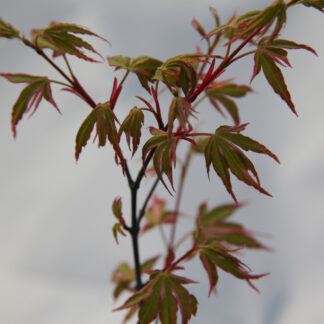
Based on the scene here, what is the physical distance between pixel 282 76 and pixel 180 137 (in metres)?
0.17

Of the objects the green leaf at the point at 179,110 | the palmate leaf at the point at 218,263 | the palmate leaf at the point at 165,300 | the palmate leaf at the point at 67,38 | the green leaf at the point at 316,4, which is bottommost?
the palmate leaf at the point at 165,300

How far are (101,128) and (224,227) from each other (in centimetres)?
58

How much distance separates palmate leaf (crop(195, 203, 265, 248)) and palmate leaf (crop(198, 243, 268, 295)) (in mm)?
311

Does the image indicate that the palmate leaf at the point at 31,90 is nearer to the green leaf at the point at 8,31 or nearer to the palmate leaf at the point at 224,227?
the green leaf at the point at 8,31

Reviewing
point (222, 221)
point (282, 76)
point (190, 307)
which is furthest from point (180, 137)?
point (222, 221)

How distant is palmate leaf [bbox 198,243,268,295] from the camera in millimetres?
712

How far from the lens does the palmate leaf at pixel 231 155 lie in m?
0.61

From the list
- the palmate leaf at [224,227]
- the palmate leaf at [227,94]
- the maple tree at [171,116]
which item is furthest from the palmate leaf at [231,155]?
the palmate leaf at [224,227]

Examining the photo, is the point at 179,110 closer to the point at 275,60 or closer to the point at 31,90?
the point at 275,60

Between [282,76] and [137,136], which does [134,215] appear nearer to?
[137,136]

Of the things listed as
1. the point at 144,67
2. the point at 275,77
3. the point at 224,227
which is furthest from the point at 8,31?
the point at 224,227

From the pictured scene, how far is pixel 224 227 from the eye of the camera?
3.58 feet

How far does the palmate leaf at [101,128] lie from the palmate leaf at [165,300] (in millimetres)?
243

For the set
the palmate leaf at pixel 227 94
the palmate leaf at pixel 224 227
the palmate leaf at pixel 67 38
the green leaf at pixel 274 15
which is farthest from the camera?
the palmate leaf at pixel 224 227
